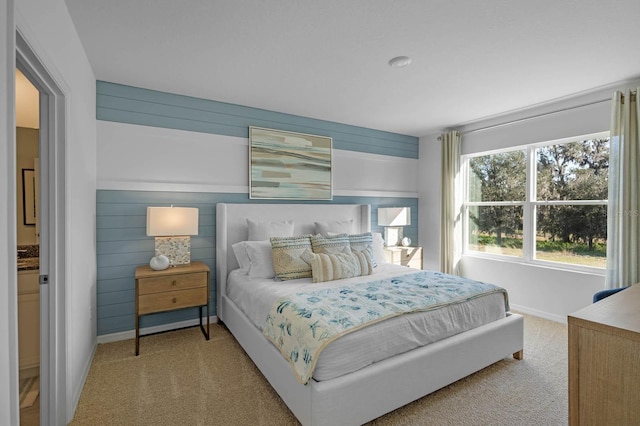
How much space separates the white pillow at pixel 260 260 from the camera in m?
3.03

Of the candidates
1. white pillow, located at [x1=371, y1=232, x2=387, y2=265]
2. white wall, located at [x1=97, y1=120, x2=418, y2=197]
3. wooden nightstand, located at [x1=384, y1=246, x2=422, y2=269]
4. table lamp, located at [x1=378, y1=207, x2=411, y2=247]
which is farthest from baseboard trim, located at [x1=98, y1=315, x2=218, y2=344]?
table lamp, located at [x1=378, y1=207, x2=411, y2=247]

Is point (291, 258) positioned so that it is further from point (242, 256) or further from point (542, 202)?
point (542, 202)

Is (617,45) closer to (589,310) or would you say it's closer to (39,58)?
(589,310)

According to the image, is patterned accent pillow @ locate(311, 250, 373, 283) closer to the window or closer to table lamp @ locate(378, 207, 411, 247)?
table lamp @ locate(378, 207, 411, 247)

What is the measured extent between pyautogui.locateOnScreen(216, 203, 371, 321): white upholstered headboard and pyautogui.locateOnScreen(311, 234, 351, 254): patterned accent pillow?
→ 671mm

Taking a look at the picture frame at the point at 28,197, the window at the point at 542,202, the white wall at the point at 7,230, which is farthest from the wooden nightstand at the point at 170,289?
the window at the point at 542,202

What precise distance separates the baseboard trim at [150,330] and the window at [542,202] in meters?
3.82

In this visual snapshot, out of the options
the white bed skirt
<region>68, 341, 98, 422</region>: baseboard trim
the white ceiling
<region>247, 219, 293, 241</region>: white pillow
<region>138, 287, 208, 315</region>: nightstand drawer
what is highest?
the white ceiling

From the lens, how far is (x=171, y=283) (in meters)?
2.89

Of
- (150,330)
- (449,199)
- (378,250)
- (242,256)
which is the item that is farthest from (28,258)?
(449,199)

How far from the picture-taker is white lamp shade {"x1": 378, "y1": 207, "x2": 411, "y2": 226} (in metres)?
4.53

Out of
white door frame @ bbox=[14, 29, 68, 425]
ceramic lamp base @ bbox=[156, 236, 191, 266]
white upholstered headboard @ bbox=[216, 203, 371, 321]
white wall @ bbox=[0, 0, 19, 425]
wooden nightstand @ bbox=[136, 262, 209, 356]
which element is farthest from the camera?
white upholstered headboard @ bbox=[216, 203, 371, 321]

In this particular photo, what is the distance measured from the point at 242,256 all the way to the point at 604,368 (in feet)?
9.24

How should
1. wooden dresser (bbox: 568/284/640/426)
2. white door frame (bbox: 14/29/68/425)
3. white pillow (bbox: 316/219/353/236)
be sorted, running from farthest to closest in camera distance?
white pillow (bbox: 316/219/353/236) → white door frame (bbox: 14/29/68/425) → wooden dresser (bbox: 568/284/640/426)
